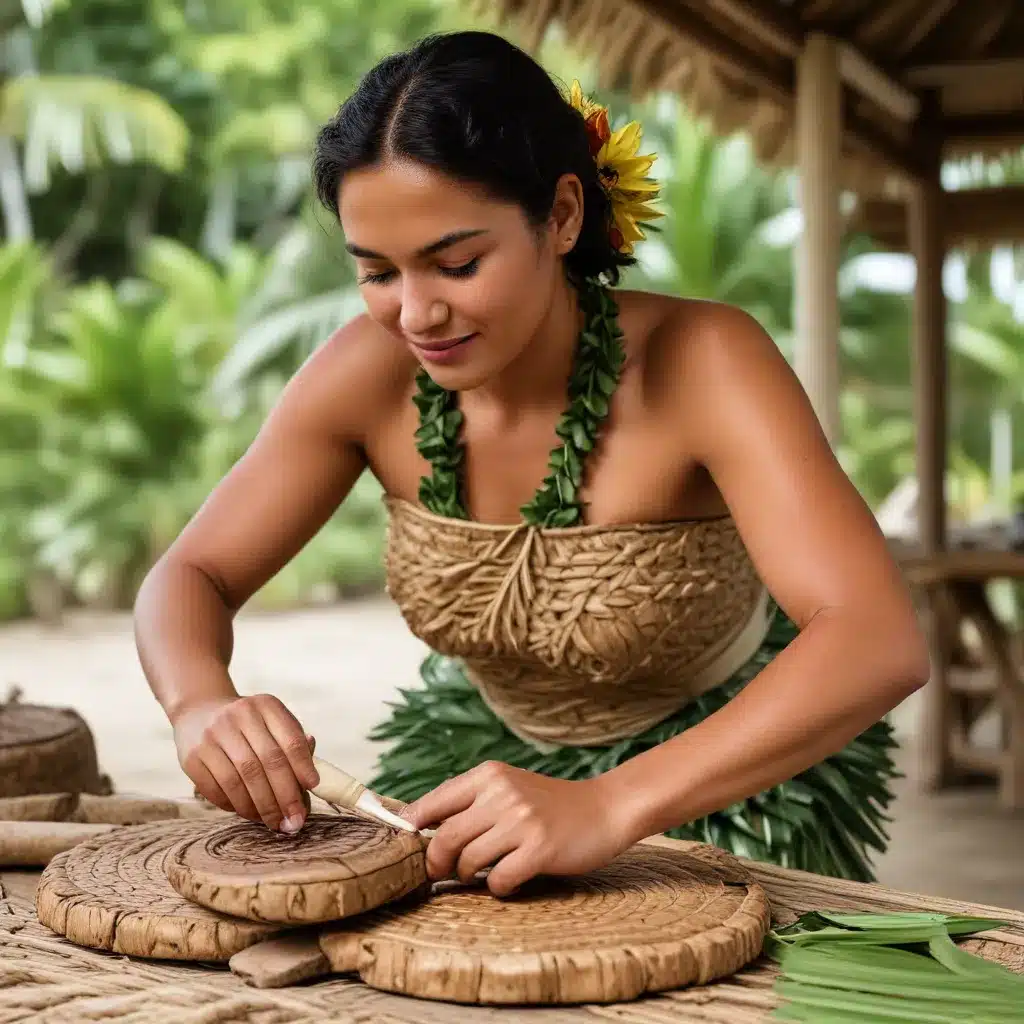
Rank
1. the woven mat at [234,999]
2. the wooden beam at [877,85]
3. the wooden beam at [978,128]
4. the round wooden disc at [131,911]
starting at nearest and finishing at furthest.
Result: the woven mat at [234,999], the round wooden disc at [131,911], the wooden beam at [877,85], the wooden beam at [978,128]

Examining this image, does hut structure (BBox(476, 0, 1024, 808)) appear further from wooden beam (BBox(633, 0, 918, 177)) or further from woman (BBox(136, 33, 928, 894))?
woman (BBox(136, 33, 928, 894))

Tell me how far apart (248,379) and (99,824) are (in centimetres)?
1244

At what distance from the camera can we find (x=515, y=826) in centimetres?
116

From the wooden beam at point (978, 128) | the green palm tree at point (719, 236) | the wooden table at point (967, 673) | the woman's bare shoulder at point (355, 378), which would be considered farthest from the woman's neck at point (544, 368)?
the green palm tree at point (719, 236)

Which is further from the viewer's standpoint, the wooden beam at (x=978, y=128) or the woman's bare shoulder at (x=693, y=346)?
the wooden beam at (x=978, y=128)

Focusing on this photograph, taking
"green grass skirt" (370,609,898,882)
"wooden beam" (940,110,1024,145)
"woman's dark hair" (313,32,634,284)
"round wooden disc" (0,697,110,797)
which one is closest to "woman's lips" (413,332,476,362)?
"woman's dark hair" (313,32,634,284)

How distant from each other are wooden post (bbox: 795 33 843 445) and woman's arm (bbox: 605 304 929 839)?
2.33m

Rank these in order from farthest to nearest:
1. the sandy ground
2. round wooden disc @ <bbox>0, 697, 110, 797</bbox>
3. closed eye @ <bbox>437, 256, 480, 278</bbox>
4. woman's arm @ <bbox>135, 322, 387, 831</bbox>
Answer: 1. the sandy ground
2. round wooden disc @ <bbox>0, 697, 110, 797</bbox>
3. woman's arm @ <bbox>135, 322, 387, 831</bbox>
4. closed eye @ <bbox>437, 256, 480, 278</bbox>

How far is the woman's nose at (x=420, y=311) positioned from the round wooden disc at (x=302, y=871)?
0.45 m

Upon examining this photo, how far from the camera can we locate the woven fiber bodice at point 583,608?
162 cm

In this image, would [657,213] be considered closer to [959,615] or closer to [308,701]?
[959,615]

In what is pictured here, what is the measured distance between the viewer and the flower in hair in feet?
5.41

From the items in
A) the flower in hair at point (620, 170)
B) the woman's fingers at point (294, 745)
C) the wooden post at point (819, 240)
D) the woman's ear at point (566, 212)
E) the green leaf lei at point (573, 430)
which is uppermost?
the wooden post at point (819, 240)

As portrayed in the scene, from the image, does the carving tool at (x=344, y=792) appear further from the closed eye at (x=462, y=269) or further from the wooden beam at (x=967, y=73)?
the wooden beam at (x=967, y=73)
